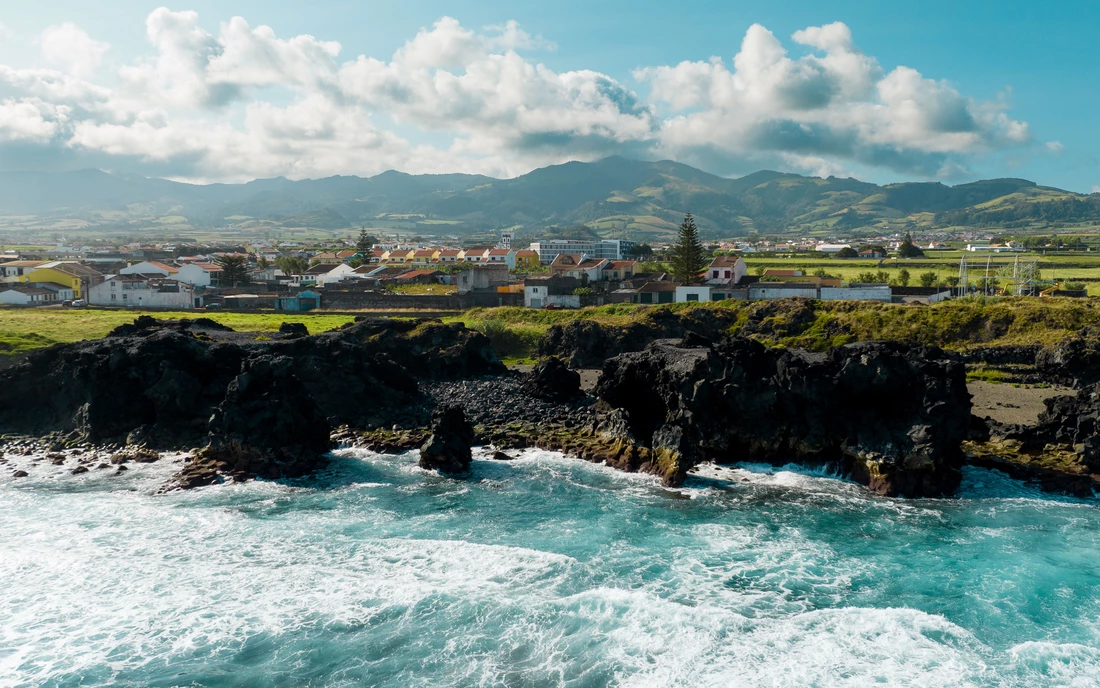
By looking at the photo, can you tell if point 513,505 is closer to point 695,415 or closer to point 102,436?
point 695,415

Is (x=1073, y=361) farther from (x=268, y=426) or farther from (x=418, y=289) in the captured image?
(x=418, y=289)

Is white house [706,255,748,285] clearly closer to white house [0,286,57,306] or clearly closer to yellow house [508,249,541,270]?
yellow house [508,249,541,270]

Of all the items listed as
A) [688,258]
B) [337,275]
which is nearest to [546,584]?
[688,258]

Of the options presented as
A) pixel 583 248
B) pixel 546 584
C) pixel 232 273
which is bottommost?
pixel 546 584

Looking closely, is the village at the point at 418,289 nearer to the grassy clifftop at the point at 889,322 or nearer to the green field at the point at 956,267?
the grassy clifftop at the point at 889,322

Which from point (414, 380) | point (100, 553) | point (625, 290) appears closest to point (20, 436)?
point (100, 553)

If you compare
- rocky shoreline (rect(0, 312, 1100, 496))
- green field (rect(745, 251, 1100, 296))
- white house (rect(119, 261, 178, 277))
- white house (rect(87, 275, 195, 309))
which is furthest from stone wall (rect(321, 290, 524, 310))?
green field (rect(745, 251, 1100, 296))

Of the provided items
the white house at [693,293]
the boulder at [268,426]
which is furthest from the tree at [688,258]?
the boulder at [268,426]
